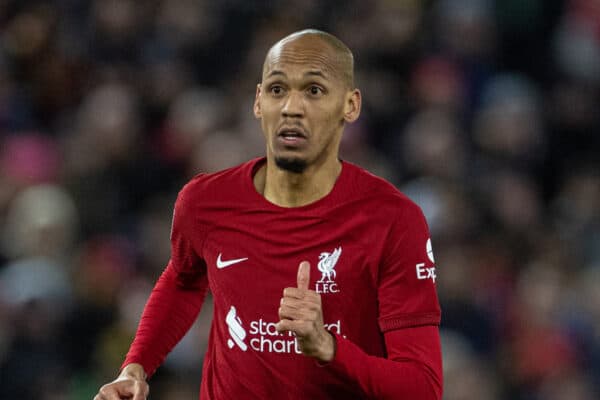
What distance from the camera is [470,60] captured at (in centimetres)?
891

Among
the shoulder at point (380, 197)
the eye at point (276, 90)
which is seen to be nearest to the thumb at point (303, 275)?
the shoulder at point (380, 197)

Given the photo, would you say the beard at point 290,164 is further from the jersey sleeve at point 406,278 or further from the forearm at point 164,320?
the forearm at point 164,320

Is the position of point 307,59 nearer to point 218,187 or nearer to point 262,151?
point 218,187

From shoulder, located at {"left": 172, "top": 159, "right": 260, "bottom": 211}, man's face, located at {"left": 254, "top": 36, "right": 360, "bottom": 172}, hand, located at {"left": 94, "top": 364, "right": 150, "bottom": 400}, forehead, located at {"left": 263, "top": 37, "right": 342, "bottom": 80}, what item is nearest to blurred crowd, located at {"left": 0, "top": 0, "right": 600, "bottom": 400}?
hand, located at {"left": 94, "top": 364, "right": 150, "bottom": 400}

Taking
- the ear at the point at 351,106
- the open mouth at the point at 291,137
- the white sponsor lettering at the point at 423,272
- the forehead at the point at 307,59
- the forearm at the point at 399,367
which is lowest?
the forearm at the point at 399,367

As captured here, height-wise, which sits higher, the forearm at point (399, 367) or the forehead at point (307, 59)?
the forehead at point (307, 59)

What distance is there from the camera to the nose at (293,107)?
3.75 m

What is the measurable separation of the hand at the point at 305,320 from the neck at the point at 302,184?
0.53 meters

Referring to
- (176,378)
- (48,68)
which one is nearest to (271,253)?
(176,378)

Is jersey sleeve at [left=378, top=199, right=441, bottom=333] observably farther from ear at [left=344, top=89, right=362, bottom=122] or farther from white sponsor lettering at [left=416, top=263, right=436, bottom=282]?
ear at [left=344, top=89, right=362, bottom=122]

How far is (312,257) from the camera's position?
379 centimetres

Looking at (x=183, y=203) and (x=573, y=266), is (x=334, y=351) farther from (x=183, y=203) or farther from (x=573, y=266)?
(x=573, y=266)

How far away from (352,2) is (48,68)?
7.89ft

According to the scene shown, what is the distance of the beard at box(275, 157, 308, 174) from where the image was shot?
3.81 meters
